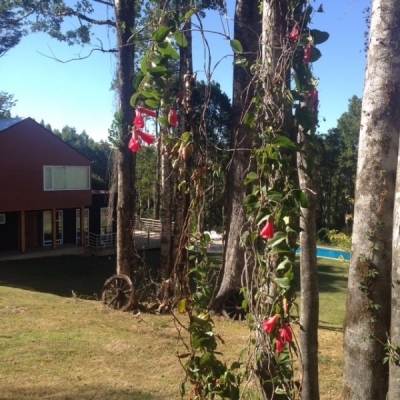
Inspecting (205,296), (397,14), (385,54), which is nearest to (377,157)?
(385,54)

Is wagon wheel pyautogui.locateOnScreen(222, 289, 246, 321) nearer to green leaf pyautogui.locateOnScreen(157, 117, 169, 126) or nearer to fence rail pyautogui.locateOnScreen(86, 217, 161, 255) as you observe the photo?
green leaf pyautogui.locateOnScreen(157, 117, 169, 126)

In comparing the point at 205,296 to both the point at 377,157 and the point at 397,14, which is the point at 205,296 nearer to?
the point at 377,157

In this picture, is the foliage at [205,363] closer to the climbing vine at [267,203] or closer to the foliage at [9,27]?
the climbing vine at [267,203]

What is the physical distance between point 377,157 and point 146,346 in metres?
5.96

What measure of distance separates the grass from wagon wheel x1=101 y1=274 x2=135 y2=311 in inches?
10.3

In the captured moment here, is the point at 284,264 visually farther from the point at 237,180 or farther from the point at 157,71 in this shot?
the point at 237,180

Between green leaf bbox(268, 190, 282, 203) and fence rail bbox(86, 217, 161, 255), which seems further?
fence rail bbox(86, 217, 161, 255)

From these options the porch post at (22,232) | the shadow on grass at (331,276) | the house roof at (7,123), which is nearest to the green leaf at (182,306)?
the shadow on grass at (331,276)

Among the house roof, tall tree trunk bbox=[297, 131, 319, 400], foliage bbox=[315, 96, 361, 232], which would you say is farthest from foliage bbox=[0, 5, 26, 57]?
foliage bbox=[315, 96, 361, 232]

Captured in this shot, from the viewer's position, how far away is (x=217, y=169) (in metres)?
2.40

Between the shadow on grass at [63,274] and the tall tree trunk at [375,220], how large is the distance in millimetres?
11619

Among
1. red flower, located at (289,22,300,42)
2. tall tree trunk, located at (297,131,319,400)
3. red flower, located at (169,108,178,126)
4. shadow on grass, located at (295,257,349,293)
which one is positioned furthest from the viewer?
shadow on grass, located at (295,257,349,293)

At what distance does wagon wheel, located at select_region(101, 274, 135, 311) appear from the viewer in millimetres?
11063

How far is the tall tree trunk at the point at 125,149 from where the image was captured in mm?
11219
